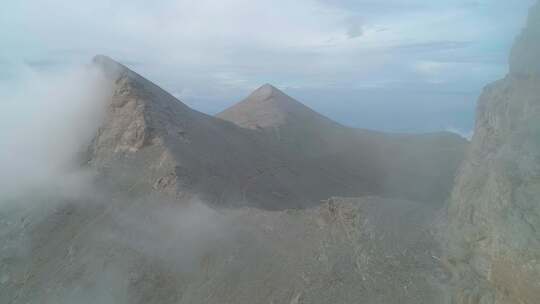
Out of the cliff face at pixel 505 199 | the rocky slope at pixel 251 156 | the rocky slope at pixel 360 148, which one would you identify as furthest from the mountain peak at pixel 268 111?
the cliff face at pixel 505 199

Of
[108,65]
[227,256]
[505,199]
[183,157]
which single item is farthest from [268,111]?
[505,199]

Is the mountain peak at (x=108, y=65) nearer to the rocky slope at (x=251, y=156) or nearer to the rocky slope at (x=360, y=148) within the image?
the rocky slope at (x=251, y=156)

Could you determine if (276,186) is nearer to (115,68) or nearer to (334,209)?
(334,209)

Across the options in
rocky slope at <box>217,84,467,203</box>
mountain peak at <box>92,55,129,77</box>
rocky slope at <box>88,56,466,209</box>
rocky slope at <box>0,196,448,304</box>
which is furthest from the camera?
rocky slope at <box>217,84,467,203</box>

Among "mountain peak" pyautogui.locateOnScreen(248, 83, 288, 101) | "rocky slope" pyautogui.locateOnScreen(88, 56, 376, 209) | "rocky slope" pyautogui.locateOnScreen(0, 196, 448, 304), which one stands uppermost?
"mountain peak" pyautogui.locateOnScreen(248, 83, 288, 101)

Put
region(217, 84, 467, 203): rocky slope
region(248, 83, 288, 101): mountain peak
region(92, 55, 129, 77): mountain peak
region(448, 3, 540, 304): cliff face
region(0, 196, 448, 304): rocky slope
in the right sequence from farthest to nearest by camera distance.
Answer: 1. region(248, 83, 288, 101): mountain peak
2. region(217, 84, 467, 203): rocky slope
3. region(92, 55, 129, 77): mountain peak
4. region(0, 196, 448, 304): rocky slope
5. region(448, 3, 540, 304): cliff face

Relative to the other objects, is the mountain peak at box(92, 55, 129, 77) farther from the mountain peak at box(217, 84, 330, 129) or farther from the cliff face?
the cliff face

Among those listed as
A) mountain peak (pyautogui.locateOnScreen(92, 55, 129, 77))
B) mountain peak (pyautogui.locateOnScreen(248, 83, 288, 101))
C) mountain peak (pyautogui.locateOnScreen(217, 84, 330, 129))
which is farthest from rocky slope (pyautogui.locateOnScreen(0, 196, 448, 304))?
mountain peak (pyautogui.locateOnScreen(248, 83, 288, 101))

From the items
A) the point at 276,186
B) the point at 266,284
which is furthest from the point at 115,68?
the point at 266,284
